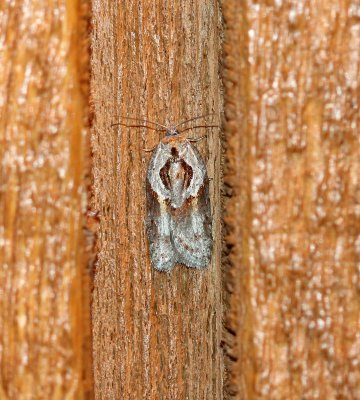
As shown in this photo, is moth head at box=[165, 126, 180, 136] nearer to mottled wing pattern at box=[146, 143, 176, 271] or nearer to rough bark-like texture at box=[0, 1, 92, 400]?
mottled wing pattern at box=[146, 143, 176, 271]

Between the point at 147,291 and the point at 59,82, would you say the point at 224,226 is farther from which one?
the point at 59,82

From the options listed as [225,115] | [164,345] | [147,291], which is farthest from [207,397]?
[225,115]

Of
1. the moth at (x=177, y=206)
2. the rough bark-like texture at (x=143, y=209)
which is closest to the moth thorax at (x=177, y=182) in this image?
the moth at (x=177, y=206)

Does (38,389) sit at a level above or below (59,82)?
below

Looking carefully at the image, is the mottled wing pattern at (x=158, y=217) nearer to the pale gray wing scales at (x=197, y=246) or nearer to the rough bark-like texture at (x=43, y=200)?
the pale gray wing scales at (x=197, y=246)

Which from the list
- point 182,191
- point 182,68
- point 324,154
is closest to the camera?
point 324,154

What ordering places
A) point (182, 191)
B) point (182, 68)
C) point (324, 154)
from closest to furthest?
point (324, 154), point (182, 68), point (182, 191)
